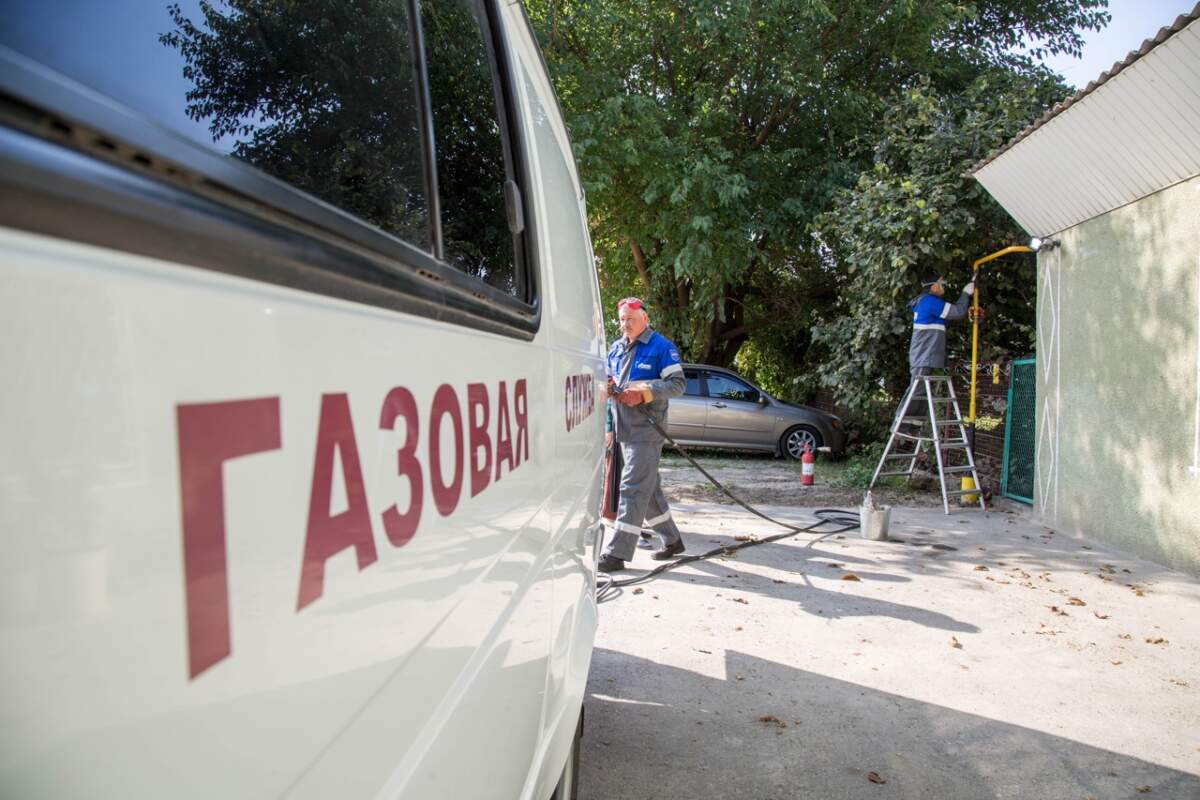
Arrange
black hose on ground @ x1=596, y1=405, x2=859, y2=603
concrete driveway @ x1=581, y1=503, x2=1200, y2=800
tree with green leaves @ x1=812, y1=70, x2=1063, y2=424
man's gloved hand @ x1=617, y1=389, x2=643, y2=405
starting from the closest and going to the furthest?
concrete driveway @ x1=581, y1=503, x2=1200, y2=800, black hose on ground @ x1=596, y1=405, x2=859, y2=603, man's gloved hand @ x1=617, y1=389, x2=643, y2=405, tree with green leaves @ x1=812, y1=70, x2=1063, y2=424

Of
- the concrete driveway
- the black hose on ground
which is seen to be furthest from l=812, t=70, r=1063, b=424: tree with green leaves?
the concrete driveway

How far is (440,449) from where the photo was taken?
3.25 feet

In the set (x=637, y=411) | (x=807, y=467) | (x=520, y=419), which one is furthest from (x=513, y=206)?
(x=807, y=467)

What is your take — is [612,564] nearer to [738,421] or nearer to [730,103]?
[738,421]

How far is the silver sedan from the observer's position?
1308 cm

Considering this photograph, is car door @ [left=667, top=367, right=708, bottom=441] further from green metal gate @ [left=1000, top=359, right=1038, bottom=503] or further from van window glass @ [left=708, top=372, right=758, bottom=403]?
green metal gate @ [left=1000, top=359, right=1038, bottom=503]

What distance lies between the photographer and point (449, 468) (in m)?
1.02

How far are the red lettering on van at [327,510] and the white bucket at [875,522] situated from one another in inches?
265

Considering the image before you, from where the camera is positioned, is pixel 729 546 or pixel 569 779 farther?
pixel 729 546

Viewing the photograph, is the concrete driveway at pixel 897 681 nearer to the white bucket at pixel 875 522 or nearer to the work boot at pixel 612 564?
the work boot at pixel 612 564

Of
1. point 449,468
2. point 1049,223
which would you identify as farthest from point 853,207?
point 449,468

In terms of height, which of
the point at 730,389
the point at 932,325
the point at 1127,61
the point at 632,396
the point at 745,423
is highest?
the point at 1127,61

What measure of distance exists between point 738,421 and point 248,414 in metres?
12.7

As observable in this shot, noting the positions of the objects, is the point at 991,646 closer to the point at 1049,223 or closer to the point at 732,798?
the point at 732,798
